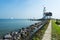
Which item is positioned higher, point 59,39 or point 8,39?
point 8,39

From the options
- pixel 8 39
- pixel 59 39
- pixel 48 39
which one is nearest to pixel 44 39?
pixel 48 39

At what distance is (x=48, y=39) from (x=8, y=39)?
4.62m

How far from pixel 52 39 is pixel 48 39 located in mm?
270

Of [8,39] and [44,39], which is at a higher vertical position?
[8,39]

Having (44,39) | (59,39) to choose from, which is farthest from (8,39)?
(59,39)

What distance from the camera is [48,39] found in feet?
33.9

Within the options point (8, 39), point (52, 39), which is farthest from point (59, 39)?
point (8, 39)

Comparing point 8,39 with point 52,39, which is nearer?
point 8,39

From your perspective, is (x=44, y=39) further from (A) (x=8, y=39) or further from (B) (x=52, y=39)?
(A) (x=8, y=39)

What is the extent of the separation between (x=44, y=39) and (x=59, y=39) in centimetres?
114

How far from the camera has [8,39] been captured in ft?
20.5

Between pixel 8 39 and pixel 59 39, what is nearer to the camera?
pixel 8 39

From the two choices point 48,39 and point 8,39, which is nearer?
point 8,39

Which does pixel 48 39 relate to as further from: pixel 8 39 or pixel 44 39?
pixel 8 39
